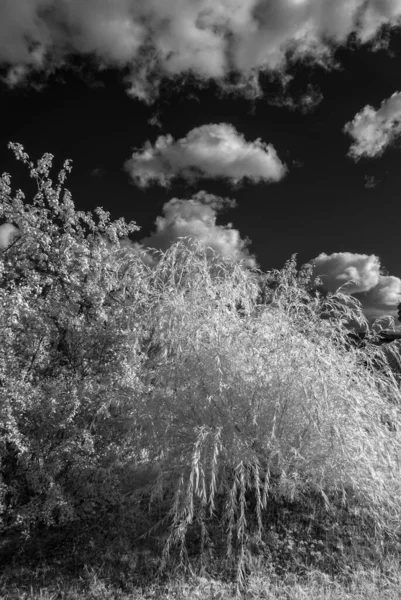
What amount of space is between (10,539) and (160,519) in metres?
1.73

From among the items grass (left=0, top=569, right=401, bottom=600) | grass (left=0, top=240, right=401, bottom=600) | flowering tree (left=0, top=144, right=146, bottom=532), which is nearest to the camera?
grass (left=0, top=569, right=401, bottom=600)

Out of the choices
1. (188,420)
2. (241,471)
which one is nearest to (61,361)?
(188,420)

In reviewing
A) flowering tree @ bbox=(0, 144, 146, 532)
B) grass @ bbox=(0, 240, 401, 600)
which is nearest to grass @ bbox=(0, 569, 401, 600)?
grass @ bbox=(0, 240, 401, 600)

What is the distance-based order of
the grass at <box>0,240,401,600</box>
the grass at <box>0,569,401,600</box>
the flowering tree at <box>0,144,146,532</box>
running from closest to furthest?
→ the grass at <box>0,569,401,600</box>
the grass at <box>0,240,401,600</box>
the flowering tree at <box>0,144,146,532</box>

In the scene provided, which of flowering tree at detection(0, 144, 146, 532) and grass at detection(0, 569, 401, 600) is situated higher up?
flowering tree at detection(0, 144, 146, 532)

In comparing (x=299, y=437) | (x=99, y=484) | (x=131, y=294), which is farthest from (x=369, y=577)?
(x=131, y=294)

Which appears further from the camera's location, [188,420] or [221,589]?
[188,420]

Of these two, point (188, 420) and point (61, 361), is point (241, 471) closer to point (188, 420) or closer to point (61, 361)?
point (188, 420)

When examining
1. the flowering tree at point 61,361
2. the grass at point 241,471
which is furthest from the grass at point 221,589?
the flowering tree at point 61,361

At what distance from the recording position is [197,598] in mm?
4016

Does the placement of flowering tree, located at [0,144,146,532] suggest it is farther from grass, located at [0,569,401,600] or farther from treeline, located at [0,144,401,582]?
grass, located at [0,569,401,600]

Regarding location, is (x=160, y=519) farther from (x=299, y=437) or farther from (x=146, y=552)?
(x=299, y=437)

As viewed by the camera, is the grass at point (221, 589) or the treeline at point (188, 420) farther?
the treeline at point (188, 420)

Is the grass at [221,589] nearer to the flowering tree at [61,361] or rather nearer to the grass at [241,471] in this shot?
the grass at [241,471]
